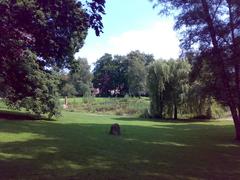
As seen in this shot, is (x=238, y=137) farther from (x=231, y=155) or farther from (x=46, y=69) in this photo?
(x=46, y=69)

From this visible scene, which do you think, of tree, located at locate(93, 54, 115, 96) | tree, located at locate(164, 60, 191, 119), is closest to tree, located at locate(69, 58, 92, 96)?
tree, located at locate(93, 54, 115, 96)

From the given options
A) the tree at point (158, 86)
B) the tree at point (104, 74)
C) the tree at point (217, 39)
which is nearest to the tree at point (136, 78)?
the tree at point (104, 74)

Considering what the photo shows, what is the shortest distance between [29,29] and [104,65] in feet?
380

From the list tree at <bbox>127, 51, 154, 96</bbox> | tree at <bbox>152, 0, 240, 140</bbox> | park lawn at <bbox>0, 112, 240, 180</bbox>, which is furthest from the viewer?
tree at <bbox>127, 51, 154, 96</bbox>

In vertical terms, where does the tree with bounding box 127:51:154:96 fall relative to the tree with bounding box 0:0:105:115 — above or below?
above

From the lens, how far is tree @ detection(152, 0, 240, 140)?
19.2 meters

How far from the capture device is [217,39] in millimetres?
19656

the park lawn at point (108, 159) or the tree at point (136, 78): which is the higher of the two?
the tree at point (136, 78)

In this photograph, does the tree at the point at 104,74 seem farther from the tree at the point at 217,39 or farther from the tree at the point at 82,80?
the tree at the point at 217,39

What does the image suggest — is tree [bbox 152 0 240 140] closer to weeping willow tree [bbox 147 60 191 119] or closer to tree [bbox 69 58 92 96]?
weeping willow tree [bbox 147 60 191 119]

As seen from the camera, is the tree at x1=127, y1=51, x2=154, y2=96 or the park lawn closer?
the park lawn

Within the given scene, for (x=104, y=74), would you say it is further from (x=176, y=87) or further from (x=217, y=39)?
(x=217, y=39)

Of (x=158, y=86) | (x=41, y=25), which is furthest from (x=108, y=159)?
(x=158, y=86)

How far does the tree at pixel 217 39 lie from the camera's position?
1916cm
